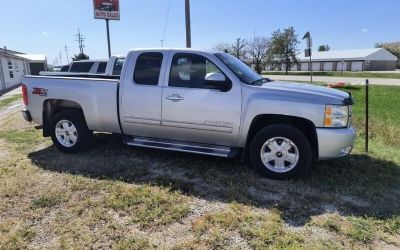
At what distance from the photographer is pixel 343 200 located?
462 centimetres

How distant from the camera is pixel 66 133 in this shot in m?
6.71

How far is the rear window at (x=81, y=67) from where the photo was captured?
13883 millimetres

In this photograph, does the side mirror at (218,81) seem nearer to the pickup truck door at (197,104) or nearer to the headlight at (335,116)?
the pickup truck door at (197,104)

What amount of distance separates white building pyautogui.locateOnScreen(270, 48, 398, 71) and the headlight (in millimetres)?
61303

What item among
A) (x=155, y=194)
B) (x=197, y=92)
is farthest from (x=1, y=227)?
(x=197, y=92)

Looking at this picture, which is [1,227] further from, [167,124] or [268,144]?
[268,144]

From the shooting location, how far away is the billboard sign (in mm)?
28672

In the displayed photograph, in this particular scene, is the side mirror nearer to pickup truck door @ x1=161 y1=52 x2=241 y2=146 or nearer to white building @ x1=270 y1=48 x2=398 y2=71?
pickup truck door @ x1=161 y1=52 x2=241 y2=146

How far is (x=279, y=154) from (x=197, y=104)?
1373mm

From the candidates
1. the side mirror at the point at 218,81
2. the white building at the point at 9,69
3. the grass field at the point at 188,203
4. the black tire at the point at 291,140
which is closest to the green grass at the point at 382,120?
the grass field at the point at 188,203

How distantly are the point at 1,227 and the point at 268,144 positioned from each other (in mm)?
3418

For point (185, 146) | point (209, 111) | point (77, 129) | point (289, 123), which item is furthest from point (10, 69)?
point (289, 123)

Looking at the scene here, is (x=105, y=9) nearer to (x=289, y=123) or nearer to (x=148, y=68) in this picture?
(x=148, y=68)

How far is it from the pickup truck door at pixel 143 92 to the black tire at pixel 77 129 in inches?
36.5
